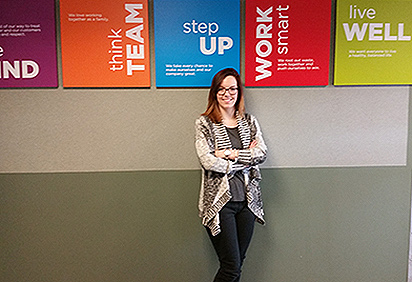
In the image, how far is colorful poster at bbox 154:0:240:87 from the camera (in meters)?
2.54

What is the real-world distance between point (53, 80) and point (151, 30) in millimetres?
745

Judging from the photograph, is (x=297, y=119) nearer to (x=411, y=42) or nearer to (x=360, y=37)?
(x=360, y=37)

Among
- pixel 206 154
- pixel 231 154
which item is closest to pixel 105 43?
pixel 206 154

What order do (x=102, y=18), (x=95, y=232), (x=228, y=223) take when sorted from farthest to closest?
(x=95, y=232) < (x=102, y=18) < (x=228, y=223)

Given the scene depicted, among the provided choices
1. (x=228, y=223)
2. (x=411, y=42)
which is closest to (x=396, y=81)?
(x=411, y=42)

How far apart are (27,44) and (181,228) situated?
164 cm

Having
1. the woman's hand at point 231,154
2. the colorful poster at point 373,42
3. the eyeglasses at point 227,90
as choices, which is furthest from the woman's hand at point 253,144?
the colorful poster at point 373,42

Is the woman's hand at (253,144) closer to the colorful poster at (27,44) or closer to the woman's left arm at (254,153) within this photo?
the woman's left arm at (254,153)

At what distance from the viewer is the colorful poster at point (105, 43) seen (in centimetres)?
251

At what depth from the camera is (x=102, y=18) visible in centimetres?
251

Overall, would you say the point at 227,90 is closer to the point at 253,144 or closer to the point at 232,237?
the point at 253,144

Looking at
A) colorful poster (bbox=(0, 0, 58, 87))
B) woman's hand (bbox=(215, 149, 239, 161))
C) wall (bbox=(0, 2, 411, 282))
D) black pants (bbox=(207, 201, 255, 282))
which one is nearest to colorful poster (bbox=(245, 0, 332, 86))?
wall (bbox=(0, 2, 411, 282))

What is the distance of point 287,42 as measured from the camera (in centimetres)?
259

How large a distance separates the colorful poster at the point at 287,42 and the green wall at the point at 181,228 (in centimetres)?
67
